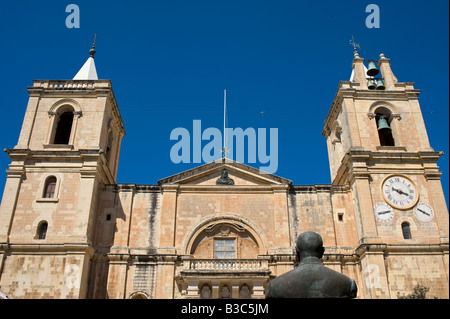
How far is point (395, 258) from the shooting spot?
2255 cm

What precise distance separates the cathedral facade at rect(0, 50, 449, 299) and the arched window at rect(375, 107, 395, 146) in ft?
0.28

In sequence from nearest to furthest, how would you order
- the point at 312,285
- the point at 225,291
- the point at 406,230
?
1. the point at 312,285
2. the point at 225,291
3. the point at 406,230

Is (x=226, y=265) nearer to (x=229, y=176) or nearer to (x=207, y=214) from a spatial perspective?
(x=207, y=214)

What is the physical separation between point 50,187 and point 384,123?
20.7 meters

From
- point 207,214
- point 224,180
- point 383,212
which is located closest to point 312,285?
point 207,214

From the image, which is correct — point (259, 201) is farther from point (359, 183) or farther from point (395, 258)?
point (395, 258)

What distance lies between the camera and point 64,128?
27.6 meters

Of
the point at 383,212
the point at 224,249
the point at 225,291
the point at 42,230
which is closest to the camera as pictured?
the point at 225,291

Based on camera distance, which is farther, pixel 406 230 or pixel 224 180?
pixel 224 180

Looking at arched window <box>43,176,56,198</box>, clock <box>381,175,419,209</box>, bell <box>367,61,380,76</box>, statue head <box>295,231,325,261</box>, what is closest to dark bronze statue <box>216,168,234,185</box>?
clock <box>381,175,419,209</box>

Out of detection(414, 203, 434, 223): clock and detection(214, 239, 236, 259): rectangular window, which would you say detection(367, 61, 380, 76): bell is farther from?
detection(214, 239, 236, 259): rectangular window

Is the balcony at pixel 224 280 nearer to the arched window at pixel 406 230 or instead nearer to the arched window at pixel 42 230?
the arched window at pixel 42 230

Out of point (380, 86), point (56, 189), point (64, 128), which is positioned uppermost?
point (380, 86)

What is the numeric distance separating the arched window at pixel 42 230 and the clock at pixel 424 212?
20.6 metres
